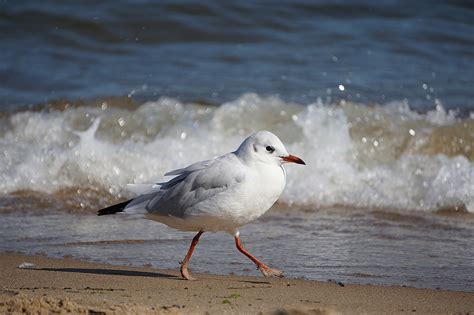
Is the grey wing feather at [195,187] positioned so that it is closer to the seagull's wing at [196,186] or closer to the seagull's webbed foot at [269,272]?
the seagull's wing at [196,186]

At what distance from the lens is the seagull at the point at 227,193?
5.19 metres

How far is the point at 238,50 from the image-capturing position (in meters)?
12.3

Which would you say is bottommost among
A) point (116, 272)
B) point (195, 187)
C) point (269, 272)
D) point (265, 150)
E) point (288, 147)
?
point (288, 147)

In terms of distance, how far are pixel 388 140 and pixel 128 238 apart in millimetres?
3708

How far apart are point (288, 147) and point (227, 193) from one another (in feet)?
13.2

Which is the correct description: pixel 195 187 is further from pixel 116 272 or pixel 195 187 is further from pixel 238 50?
pixel 238 50

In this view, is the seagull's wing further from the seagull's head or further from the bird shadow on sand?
the bird shadow on sand

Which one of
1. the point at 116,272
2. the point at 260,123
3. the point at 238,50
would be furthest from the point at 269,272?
the point at 238,50

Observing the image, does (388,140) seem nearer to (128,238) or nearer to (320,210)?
(320,210)

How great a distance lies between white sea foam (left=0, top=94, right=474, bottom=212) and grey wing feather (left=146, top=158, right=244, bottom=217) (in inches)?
101

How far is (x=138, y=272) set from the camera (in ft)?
17.6

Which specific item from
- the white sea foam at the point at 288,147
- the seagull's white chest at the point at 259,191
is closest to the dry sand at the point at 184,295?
the seagull's white chest at the point at 259,191

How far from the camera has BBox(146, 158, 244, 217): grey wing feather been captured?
5242mm

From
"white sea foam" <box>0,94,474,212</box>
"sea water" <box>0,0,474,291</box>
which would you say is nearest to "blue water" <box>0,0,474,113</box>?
"sea water" <box>0,0,474,291</box>
